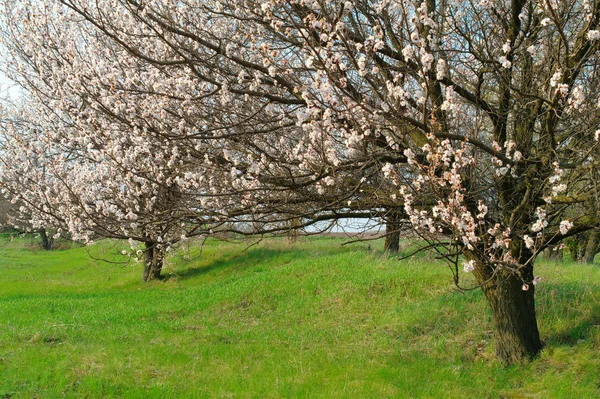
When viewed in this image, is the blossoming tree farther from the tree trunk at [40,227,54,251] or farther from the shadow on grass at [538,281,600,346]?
the tree trunk at [40,227,54,251]

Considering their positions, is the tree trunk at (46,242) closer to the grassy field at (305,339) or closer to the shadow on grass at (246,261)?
the shadow on grass at (246,261)

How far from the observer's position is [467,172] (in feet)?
22.0

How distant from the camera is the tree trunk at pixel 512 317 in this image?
765 centimetres

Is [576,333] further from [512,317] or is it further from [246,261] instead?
[246,261]

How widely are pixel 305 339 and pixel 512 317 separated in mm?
3964

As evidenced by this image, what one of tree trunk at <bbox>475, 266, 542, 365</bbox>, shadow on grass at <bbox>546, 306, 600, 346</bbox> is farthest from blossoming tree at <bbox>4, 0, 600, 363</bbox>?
shadow on grass at <bbox>546, 306, 600, 346</bbox>

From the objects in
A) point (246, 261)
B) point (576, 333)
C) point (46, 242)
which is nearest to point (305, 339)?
point (576, 333)

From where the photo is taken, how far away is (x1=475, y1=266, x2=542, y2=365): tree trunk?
7648 millimetres

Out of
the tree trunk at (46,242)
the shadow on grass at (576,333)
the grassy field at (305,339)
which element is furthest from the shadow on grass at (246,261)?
the tree trunk at (46,242)

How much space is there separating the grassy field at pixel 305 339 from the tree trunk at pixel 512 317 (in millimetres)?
232

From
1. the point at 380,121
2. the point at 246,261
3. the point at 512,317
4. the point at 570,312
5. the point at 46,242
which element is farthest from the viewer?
the point at 46,242

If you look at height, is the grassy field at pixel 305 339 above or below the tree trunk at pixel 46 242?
below

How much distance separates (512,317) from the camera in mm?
7719

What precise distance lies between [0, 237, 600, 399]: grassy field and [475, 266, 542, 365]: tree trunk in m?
0.23
